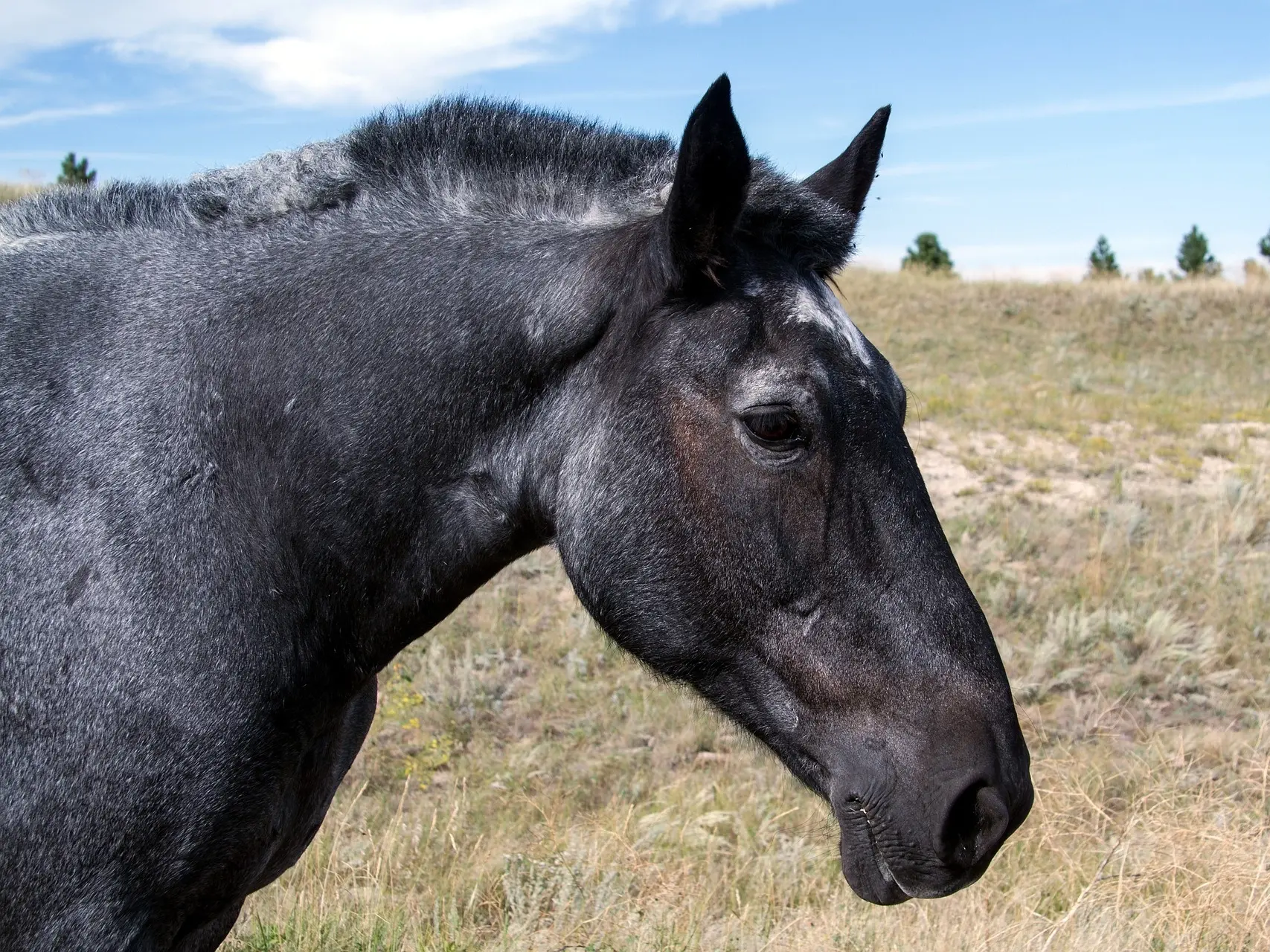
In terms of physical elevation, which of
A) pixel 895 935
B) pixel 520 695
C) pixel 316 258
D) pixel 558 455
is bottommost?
pixel 520 695

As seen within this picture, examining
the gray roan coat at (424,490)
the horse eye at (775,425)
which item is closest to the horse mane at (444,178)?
the gray roan coat at (424,490)

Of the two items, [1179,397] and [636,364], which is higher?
Answer: [636,364]

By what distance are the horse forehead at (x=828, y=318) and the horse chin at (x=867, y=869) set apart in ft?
3.19

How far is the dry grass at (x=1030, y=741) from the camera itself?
12.6 ft

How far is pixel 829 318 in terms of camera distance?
2258 millimetres

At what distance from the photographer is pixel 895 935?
381cm

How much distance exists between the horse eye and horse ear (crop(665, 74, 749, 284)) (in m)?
0.31

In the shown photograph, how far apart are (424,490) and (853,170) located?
4.57ft

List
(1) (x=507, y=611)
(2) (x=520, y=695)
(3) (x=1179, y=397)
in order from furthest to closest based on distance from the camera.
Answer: (3) (x=1179, y=397), (1) (x=507, y=611), (2) (x=520, y=695)

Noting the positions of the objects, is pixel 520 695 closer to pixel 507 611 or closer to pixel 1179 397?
pixel 507 611

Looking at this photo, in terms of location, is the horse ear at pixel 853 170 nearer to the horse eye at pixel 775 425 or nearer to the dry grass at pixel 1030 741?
the horse eye at pixel 775 425

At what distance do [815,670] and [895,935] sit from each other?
214 centimetres

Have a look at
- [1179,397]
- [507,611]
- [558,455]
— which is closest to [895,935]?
[558,455]

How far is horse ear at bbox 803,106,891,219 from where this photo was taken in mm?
2748
